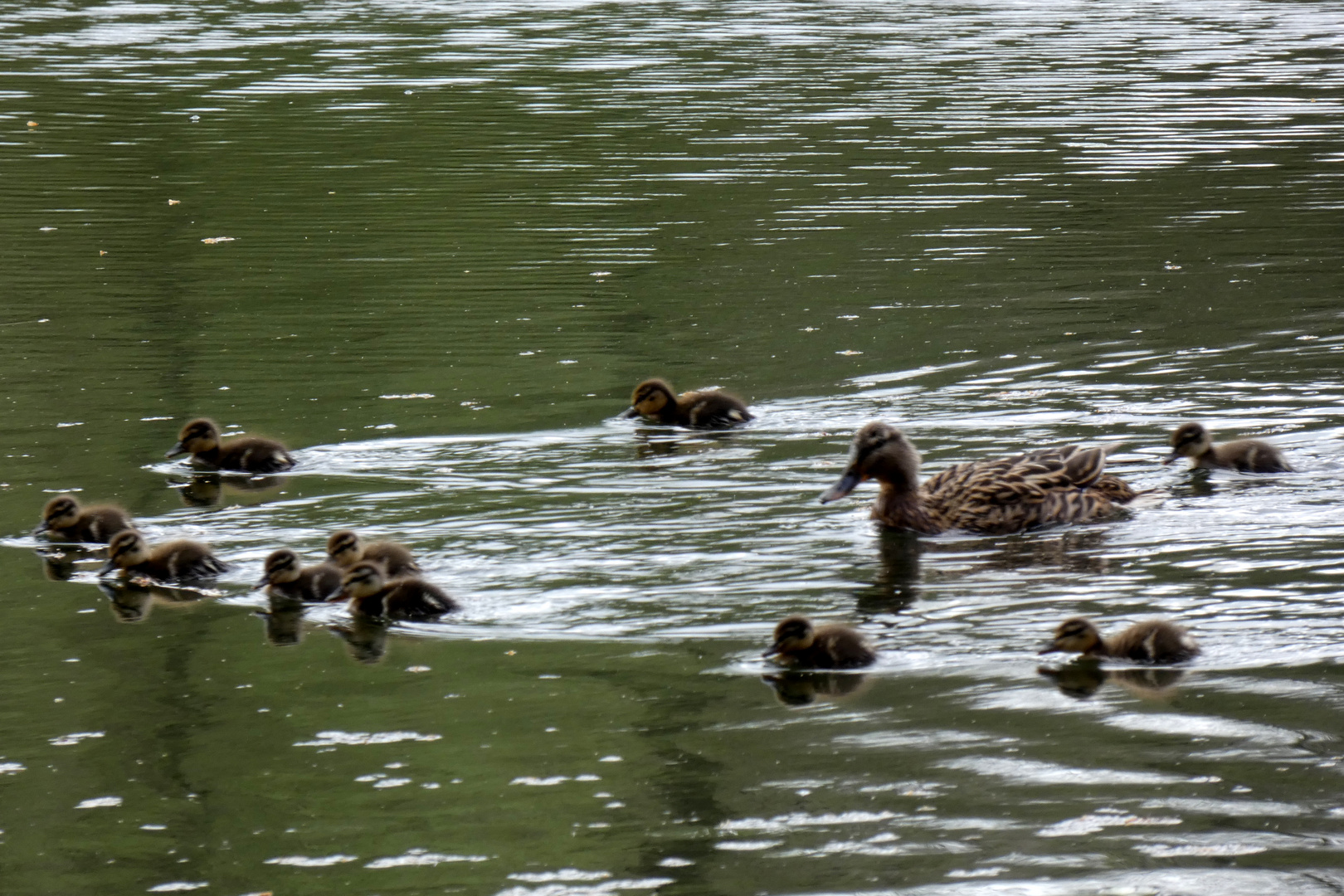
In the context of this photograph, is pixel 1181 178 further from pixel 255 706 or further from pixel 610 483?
pixel 255 706

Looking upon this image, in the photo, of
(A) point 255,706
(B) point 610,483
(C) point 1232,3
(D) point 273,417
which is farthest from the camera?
(C) point 1232,3

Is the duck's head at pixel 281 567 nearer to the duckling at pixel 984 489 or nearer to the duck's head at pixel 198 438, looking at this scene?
the duck's head at pixel 198 438

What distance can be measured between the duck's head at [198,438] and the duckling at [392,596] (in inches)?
97.1

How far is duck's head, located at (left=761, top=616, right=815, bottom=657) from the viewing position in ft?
21.8

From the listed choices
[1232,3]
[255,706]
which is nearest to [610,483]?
[255,706]

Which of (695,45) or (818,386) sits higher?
(695,45)

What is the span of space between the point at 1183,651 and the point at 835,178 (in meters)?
13.4

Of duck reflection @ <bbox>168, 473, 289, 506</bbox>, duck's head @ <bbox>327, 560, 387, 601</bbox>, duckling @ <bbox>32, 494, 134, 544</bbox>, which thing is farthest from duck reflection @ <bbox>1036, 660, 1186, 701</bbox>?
duck reflection @ <bbox>168, 473, 289, 506</bbox>

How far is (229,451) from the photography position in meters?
9.60

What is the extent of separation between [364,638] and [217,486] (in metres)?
2.45

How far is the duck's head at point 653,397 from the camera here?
1042cm

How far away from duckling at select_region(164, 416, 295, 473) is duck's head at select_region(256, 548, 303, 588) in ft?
6.29

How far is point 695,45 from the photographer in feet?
111

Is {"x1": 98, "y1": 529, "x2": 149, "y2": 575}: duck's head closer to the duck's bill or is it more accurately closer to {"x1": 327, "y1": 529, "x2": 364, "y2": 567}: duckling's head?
{"x1": 327, "y1": 529, "x2": 364, "y2": 567}: duckling's head
